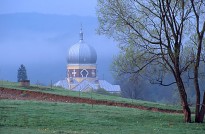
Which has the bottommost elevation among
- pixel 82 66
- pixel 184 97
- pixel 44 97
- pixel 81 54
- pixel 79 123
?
pixel 79 123

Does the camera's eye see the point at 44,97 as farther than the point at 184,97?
Yes

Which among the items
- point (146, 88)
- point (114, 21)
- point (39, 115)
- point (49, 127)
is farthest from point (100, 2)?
point (146, 88)

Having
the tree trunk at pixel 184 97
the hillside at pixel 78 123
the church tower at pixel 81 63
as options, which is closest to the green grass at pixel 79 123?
the hillside at pixel 78 123

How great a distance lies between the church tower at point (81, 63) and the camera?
108 m

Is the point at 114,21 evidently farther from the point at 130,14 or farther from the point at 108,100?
the point at 108,100

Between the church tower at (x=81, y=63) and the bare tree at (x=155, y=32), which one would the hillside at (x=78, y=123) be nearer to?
the bare tree at (x=155, y=32)

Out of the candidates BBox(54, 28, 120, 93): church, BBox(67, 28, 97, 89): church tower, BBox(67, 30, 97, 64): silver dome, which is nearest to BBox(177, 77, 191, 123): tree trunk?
Result: BBox(54, 28, 120, 93): church

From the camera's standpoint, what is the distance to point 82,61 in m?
108

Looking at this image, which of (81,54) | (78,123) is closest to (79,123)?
(78,123)

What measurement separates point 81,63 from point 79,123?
279 feet

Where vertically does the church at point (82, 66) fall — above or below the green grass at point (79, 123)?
above

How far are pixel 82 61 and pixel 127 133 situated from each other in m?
88.4

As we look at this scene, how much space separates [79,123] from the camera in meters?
23.5

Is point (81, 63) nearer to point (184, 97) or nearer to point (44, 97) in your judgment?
point (44, 97)
